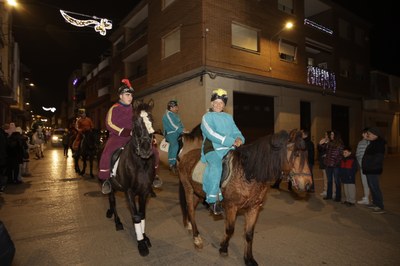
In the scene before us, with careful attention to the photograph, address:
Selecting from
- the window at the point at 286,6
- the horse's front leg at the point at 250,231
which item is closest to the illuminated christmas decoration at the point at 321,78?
the window at the point at 286,6

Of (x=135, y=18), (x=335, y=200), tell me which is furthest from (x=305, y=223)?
(x=135, y=18)

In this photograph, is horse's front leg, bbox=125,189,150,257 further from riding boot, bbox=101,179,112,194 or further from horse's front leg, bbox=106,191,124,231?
horse's front leg, bbox=106,191,124,231

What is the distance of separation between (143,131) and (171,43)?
14.0m

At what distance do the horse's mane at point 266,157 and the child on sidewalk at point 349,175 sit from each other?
16.4 ft

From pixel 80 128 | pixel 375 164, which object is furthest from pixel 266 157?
pixel 80 128

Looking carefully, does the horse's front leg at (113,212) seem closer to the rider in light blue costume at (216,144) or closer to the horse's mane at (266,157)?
the rider in light blue costume at (216,144)

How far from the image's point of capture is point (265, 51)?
51.2 feet

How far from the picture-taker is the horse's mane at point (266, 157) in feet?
11.2

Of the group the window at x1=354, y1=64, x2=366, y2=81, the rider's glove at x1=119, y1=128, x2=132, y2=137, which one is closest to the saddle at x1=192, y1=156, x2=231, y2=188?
the rider's glove at x1=119, y1=128, x2=132, y2=137

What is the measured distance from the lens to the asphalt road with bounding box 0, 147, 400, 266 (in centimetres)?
405

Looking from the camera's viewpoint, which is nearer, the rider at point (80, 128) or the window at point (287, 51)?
the rider at point (80, 128)

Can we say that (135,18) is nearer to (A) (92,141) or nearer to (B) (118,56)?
(B) (118,56)

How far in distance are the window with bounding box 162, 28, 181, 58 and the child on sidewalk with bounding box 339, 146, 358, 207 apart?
38.5 feet

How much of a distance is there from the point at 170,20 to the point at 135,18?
7.75m
